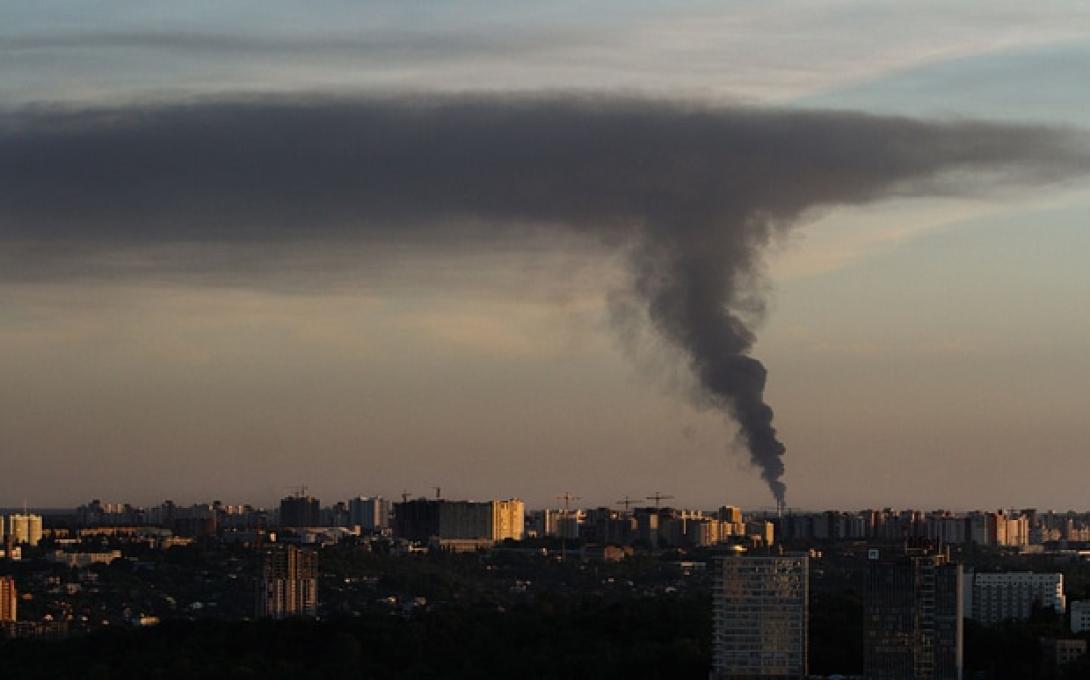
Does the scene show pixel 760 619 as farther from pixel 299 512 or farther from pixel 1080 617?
pixel 299 512

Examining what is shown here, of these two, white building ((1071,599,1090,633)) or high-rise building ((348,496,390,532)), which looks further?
high-rise building ((348,496,390,532))

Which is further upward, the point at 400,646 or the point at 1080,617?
the point at 1080,617

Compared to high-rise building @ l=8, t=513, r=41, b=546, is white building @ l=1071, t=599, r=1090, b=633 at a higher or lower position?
lower

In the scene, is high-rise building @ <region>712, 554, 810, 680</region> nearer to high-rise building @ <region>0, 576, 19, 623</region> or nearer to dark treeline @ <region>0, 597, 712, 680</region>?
dark treeline @ <region>0, 597, 712, 680</region>

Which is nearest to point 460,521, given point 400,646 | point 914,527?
point 914,527

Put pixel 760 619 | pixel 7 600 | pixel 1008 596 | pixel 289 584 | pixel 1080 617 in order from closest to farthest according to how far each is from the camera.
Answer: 1. pixel 760 619
2. pixel 1080 617
3. pixel 1008 596
4. pixel 7 600
5. pixel 289 584

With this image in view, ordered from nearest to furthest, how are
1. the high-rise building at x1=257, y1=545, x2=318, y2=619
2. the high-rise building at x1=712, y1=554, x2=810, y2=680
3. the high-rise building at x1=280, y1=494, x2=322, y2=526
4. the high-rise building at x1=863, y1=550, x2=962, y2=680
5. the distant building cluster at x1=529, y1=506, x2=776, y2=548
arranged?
the high-rise building at x1=863, y1=550, x2=962, y2=680, the high-rise building at x1=712, y1=554, x2=810, y2=680, the high-rise building at x1=257, y1=545, x2=318, y2=619, the distant building cluster at x1=529, y1=506, x2=776, y2=548, the high-rise building at x1=280, y1=494, x2=322, y2=526

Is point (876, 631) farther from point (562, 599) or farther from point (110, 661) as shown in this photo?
point (562, 599)

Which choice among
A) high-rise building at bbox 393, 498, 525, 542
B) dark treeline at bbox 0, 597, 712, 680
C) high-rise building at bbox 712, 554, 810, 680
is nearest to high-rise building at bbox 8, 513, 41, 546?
high-rise building at bbox 393, 498, 525, 542
